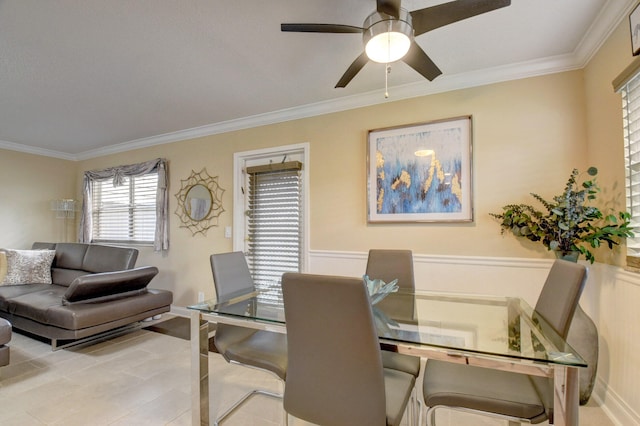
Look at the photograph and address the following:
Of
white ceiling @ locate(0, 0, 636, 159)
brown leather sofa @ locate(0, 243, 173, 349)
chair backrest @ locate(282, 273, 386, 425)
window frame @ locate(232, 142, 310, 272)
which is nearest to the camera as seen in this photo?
chair backrest @ locate(282, 273, 386, 425)

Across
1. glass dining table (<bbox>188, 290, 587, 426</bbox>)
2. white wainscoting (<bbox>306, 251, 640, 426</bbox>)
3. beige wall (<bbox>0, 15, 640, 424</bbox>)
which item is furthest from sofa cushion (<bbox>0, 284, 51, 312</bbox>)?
white wainscoting (<bbox>306, 251, 640, 426</bbox>)

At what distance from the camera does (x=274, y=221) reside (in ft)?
11.6

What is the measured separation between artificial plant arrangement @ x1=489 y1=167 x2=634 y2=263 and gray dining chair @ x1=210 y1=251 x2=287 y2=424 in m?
1.93

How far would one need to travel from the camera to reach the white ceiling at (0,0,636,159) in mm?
1798

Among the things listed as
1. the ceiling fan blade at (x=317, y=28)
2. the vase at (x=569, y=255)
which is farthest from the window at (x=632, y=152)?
the ceiling fan blade at (x=317, y=28)

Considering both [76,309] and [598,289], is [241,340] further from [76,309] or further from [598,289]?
[598,289]

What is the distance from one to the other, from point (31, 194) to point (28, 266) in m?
1.66

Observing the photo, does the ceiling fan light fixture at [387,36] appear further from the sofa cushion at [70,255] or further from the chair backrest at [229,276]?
the sofa cushion at [70,255]

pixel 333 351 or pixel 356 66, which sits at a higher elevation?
pixel 356 66

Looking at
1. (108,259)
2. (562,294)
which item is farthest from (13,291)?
(562,294)

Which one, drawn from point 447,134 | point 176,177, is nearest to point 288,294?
point 447,134

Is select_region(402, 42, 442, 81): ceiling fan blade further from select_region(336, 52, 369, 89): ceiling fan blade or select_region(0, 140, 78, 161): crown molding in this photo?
select_region(0, 140, 78, 161): crown molding

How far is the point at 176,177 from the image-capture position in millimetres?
4141

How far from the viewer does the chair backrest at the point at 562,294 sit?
1228 millimetres
